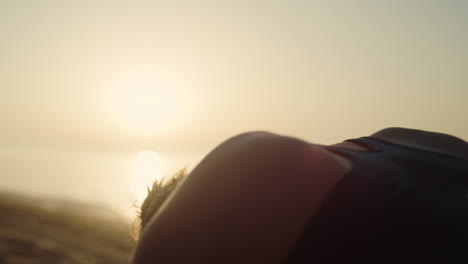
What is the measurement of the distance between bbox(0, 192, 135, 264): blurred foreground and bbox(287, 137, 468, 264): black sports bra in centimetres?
229

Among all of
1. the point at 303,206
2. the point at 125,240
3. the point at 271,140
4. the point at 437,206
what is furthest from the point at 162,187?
the point at 125,240

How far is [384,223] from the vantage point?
4.24 feet

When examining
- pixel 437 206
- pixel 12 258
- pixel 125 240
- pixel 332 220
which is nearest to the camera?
pixel 332 220

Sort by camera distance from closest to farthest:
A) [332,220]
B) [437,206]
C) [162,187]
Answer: [332,220], [437,206], [162,187]

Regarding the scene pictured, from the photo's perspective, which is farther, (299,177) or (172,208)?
(172,208)

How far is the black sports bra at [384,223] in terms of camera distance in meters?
1.24

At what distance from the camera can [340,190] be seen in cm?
130

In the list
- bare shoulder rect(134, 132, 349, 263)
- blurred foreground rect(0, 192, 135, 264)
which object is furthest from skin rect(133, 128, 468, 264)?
blurred foreground rect(0, 192, 135, 264)

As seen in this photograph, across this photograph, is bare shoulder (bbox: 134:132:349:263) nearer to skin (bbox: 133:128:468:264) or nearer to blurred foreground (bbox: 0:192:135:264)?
skin (bbox: 133:128:468:264)

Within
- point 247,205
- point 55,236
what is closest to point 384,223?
point 247,205

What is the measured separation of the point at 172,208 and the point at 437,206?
81 centimetres

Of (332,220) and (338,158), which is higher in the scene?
(338,158)

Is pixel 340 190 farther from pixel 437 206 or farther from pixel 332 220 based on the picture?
pixel 437 206

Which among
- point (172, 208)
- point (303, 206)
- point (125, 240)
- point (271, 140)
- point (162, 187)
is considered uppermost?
point (271, 140)
